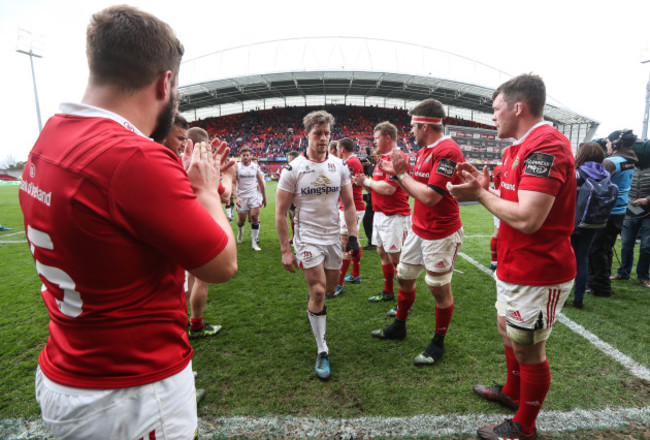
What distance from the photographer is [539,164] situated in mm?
1871

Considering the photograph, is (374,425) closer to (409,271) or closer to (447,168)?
(409,271)

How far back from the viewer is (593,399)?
2557 millimetres

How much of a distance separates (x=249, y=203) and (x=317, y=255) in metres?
5.01

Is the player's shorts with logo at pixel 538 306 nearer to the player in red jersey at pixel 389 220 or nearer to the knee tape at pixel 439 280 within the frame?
the knee tape at pixel 439 280

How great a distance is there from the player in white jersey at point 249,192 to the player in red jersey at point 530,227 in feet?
20.3

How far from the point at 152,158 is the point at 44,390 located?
0.90m

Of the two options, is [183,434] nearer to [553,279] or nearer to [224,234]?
[224,234]

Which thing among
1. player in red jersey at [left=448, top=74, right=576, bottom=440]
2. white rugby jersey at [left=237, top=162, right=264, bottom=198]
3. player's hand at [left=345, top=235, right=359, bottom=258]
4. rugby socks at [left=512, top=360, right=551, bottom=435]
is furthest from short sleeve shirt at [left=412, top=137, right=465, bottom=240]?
white rugby jersey at [left=237, top=162, right=264, bottom=198]

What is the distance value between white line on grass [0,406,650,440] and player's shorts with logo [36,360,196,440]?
4.79 feet

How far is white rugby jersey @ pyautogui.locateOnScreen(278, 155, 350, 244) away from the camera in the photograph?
329 cm

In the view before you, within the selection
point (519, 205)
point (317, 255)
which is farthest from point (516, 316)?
point (317, 255)

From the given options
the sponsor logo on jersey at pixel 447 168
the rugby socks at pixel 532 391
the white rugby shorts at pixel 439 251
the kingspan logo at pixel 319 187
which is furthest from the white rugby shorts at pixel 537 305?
the kingspan logo at pixel 319 187

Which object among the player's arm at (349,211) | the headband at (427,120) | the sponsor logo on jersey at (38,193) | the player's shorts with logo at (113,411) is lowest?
the player's shorts with logo at (113,411)

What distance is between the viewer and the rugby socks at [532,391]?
2.12 metres
